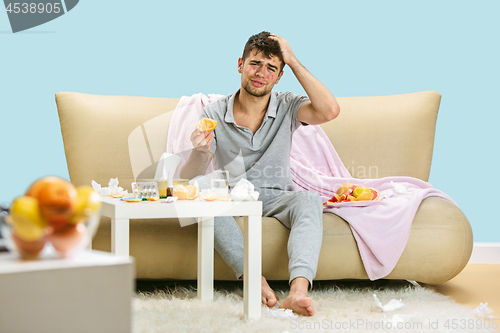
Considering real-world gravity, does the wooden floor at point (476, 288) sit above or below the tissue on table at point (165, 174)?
below

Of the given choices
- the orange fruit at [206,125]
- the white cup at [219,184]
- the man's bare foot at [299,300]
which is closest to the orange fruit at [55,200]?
the white cup at [219,184]

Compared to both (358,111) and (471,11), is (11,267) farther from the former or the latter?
(471,11)

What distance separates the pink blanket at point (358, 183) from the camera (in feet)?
5.49

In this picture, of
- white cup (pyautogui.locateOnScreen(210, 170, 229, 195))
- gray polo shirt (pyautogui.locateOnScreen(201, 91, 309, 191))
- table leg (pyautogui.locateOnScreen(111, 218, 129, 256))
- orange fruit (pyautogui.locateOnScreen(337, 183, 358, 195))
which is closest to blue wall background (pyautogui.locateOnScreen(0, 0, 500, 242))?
gray polo shirt (pyautogui.locateOnScreen(201, 91, 309, 191))

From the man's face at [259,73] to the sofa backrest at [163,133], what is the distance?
1.67 ft

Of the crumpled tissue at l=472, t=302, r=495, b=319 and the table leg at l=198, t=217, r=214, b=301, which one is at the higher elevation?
the table leg at l=198, t=217, r=214, b=301

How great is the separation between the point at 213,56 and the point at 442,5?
1.20 metres

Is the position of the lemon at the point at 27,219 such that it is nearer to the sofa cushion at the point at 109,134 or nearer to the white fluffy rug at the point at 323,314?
the white fluffy rug at the point at 323,314

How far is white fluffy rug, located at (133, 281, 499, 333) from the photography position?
50.8 inches

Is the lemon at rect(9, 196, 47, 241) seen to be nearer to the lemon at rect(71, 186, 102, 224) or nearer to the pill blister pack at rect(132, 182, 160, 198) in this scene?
the lemon at rect(71, 186, 102, 224)

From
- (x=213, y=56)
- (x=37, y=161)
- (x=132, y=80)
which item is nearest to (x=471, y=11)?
(x=213, y=56)

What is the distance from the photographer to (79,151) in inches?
81.9

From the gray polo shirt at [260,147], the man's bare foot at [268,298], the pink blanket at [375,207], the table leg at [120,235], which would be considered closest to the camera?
the table leg at [120,235]

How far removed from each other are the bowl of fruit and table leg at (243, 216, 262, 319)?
729 mm
